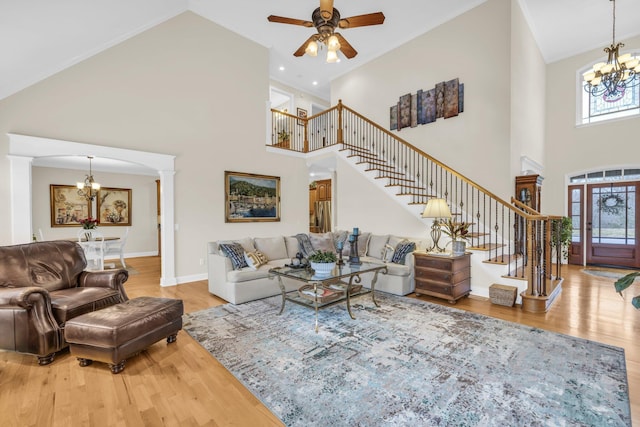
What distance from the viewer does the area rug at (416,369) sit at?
1.94 meters

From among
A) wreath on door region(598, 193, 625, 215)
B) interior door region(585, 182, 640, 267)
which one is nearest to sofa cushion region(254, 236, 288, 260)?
interior door region(585, 182, 640, 267)

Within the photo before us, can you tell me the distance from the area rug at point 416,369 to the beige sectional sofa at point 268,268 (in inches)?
23.3

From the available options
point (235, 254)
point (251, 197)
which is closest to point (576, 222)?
point (251, 197)

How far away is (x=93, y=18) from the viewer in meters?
4.14

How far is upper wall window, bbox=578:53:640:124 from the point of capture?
21.2 feet

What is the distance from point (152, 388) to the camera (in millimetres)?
2236

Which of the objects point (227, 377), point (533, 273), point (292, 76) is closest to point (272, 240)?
point (227, 377)

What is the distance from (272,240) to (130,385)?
3159 mm

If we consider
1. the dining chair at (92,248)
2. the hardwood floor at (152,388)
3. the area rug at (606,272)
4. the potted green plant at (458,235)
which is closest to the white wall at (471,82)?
the potted green plant at (458,235)

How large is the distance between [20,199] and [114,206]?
4.92 meters

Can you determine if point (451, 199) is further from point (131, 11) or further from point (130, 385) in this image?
point (131, 11)

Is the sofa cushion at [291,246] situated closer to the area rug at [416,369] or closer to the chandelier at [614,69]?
the area rug at [416,369]

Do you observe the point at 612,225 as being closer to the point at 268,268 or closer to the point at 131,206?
the point at 268,268

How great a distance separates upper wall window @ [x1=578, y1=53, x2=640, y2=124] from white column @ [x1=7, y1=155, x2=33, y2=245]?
427 inches
